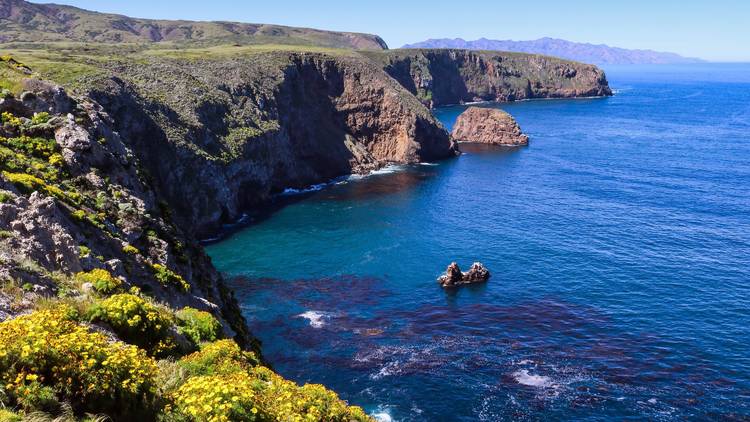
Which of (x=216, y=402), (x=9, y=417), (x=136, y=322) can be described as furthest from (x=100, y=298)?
Answer: (x=9, y=417)

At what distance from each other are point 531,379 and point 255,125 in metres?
85.1

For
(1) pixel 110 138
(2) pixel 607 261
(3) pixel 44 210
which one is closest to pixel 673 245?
(2) pixel 607 261

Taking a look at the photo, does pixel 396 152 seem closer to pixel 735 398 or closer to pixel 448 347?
pixel 448 347

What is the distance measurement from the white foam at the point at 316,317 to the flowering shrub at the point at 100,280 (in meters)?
38.4

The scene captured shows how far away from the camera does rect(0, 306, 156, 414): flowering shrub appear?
42.3 feet

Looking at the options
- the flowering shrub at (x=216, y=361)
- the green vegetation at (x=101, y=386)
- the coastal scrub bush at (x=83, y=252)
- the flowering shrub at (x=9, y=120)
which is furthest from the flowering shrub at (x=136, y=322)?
the flowering shrub at (x=9, y=120)

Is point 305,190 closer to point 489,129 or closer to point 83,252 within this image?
point 489,129

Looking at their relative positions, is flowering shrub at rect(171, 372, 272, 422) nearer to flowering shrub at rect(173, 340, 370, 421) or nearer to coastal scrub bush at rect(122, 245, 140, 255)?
flowering shrub at rect(173, 340, 370, 421)

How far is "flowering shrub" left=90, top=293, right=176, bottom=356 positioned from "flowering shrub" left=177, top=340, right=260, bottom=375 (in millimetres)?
1261

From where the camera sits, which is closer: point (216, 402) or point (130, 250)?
point (216, 402)

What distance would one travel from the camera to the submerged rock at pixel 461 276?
2869 inches

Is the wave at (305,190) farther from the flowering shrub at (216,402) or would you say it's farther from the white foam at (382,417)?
the flowering shrub at (216,402)

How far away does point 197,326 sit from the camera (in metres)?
25.6

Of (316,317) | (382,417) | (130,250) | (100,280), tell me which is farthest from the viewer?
(316,317)
